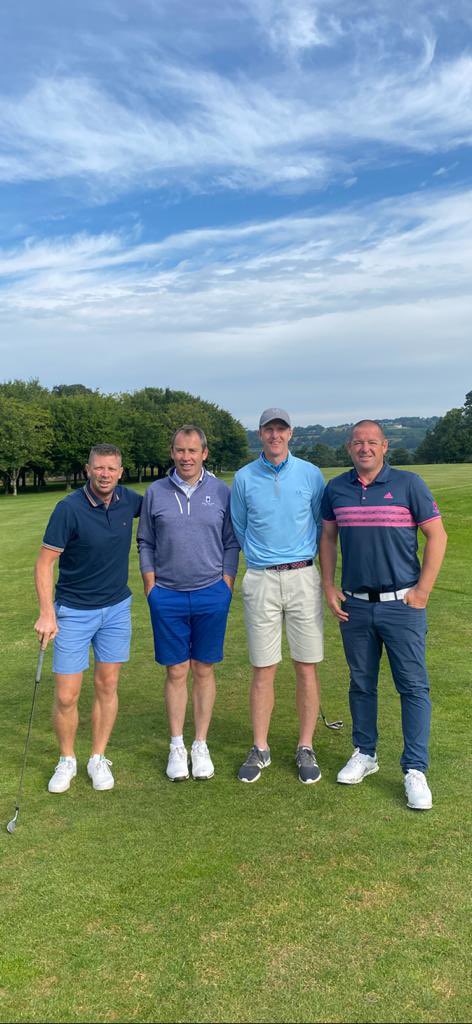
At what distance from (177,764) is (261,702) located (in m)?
0.70

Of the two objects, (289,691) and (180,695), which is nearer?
(180,695)

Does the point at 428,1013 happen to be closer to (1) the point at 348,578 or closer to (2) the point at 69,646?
(1) the point at 348,578

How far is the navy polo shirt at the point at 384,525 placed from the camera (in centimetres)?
434

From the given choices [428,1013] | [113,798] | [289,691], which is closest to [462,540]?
[289,691]

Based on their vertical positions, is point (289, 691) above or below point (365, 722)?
below

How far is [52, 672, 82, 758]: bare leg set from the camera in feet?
15.4

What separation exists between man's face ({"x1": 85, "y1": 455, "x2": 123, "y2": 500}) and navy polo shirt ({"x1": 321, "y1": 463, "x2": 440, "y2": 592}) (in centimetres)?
146

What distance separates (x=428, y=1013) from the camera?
264 centimetres

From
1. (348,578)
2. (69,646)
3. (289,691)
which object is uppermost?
(348,578)

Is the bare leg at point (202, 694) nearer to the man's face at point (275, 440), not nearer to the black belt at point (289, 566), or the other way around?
the black belt at point (289, 566)

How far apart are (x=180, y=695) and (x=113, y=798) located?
33.1 inches

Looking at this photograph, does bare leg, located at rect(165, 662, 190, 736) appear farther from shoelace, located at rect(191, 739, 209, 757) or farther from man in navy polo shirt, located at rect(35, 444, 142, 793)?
man in navy polo shirt, located at rect(35, 444, 142, 793)

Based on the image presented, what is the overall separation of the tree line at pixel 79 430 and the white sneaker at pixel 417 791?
49923 millimetres

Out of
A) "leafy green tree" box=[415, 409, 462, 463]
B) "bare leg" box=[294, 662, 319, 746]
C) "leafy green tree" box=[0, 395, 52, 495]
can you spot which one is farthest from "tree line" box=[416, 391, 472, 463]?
"bare leg" box=[294, 662, 319, 746]
